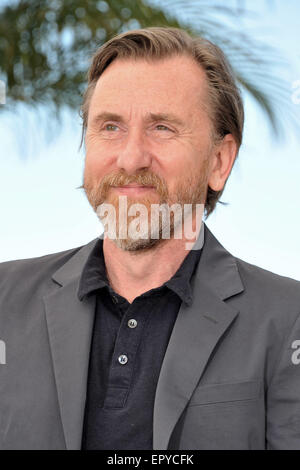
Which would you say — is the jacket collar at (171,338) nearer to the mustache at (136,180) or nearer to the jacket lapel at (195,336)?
the jacket lapel at (195,336)

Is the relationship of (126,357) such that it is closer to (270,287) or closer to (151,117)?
(270,287)

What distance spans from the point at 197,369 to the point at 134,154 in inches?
23.1

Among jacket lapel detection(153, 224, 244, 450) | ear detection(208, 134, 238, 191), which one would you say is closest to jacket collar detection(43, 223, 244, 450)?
jacket lapel detection(153, 224, 244, 450)

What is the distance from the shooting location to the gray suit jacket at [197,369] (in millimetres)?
1542

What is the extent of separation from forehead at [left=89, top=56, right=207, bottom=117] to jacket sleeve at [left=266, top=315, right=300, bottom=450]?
739 mm

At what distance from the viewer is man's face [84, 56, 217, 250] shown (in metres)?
1.72

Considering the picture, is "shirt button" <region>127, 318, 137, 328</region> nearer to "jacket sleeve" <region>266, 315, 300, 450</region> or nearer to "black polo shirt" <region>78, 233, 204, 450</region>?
"black polo shirt" <region>78, 233, 204, 450</region>

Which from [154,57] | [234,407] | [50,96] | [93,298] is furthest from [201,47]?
[50,96]

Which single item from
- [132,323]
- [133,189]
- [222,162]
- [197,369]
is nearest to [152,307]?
[132,323]

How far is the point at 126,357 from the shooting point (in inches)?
64.1

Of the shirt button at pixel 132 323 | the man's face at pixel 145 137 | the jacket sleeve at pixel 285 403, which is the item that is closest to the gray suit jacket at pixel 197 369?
the jacket sleeve at pixel 285 403

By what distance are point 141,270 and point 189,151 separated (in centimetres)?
37
